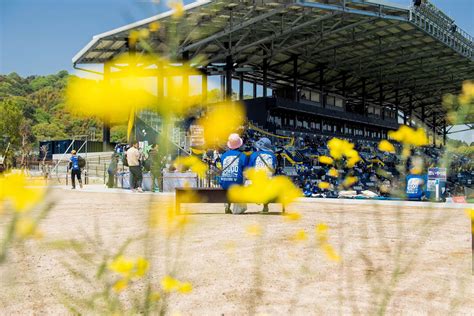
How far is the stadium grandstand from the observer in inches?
904

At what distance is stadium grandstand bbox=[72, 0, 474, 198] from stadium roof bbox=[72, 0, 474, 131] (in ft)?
0.22

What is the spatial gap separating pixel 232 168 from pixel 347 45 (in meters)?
26.0

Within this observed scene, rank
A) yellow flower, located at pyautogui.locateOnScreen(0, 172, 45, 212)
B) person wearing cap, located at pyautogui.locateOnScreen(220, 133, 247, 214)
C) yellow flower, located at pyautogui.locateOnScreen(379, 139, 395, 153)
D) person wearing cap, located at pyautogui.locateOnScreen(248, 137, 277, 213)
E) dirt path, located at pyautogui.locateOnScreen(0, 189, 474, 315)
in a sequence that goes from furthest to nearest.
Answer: person wearing cap, located at pyautogui.locateOnScreen(220, 133, 247, 214), person wearing cap, located at pyautogui.locateOnScreen(248, 137, 277, 213), dirt path, located at pyautogui.locateOnScreen(0, 189, 474, 315), yellow flower, located at pyautogui.locateOnScreen(379, 139, 395, 153), yellow flower, located at pyautogui.locateOnScreen(0, 172, 45, 212)

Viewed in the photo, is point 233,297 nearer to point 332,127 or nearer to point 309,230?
point 309,230

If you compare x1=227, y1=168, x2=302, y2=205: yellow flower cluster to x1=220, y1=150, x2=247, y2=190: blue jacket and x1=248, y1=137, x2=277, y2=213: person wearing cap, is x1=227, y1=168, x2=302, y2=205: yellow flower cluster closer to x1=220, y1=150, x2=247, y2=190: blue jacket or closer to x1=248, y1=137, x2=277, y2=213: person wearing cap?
x1=248, y1=137, x2=277, y2=213: person wearing cap

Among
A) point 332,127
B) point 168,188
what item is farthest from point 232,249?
point 332,127

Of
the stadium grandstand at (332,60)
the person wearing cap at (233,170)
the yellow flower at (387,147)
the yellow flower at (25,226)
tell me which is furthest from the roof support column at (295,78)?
the yellow flower at (25,226)

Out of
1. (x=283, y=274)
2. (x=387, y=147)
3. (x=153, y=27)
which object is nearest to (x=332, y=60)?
(x=283, y=274)

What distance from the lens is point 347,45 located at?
31.1 meters

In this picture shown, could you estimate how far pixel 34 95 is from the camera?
6.29 ft

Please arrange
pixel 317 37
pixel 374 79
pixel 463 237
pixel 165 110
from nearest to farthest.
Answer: pixel 165 110
pixel 463 237
pixel 317 37
pixel 374 79

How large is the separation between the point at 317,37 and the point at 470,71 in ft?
64.6

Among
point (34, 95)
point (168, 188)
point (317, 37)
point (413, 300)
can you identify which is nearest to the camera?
point (34, 95)

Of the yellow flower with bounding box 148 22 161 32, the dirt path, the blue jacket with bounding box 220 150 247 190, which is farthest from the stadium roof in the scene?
the yellow flower with bounding box 148 22 161 32
